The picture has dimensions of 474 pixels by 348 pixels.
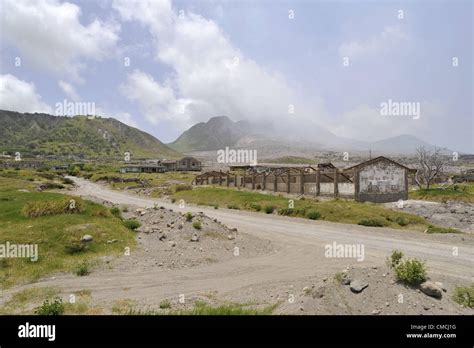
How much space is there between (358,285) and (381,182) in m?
34.9

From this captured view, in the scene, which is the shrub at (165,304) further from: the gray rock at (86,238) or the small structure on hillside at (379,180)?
the small structure on hillside at (379,180)

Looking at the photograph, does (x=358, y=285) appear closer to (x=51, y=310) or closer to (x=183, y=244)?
(x=51, y=310)

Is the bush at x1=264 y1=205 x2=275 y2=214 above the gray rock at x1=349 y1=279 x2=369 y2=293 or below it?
below

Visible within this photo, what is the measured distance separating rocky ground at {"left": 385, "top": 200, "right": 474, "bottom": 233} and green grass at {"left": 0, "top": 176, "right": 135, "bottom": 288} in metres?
26.4

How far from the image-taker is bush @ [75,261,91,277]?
13766 millimetres

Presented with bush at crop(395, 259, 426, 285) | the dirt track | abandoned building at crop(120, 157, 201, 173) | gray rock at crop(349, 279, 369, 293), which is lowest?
the dirt track

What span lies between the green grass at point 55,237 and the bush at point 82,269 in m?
0.35

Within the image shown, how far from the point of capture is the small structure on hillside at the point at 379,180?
130 feet

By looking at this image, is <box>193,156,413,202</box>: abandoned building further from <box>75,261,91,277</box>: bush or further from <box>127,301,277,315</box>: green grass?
<box>127,301,277,315</box>: green grass

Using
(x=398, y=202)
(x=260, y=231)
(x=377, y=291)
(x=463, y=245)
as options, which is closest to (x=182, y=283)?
(x=377, y=291)

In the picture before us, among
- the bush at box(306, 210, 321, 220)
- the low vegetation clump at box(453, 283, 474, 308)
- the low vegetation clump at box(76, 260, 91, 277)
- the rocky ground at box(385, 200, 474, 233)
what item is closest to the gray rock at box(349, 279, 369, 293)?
the low vegetation clump at box(453, 283, 474, 308)

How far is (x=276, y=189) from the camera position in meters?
51.8
